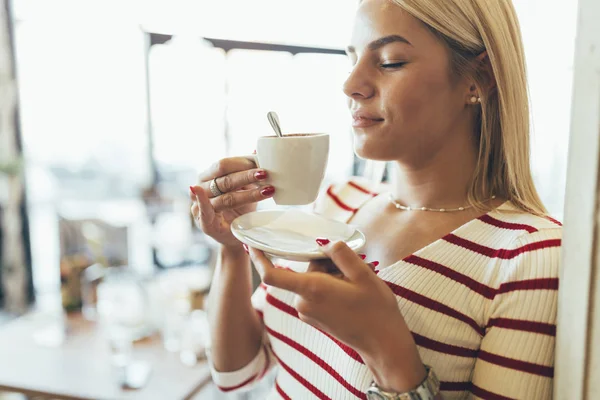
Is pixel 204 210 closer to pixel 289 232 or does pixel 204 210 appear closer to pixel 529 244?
pixel 289 232

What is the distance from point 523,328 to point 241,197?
512 mm

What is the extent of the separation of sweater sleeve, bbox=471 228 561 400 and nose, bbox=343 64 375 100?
14.7 inches

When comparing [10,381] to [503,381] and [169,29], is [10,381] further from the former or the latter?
[169,29]

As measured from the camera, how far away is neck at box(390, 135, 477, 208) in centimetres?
98

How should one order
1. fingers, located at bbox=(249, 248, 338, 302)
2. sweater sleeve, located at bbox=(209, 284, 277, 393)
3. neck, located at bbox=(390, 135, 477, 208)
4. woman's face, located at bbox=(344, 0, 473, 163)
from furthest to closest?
1. sweater sleeve, located at bbox=(209, 284, 277, 393)
2. neck, located at bbox=(390, 135, 477, 208)
3. woman's face, located at bbox=(344, 0, 473, 163)
4. fingers, located at bbox=(249, 248, 338, 302)

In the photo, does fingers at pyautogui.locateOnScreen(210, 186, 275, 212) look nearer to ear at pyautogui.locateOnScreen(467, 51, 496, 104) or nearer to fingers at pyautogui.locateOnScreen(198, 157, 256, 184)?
fingers at pyautogui.locateOnScreen(198, 157, 256, 184)

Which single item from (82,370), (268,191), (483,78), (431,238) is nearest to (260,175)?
(268,191)

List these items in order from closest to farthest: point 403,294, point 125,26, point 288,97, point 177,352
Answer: point 403,294 < point 177,352 < point 125,26 < point 288,97

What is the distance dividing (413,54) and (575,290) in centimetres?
48

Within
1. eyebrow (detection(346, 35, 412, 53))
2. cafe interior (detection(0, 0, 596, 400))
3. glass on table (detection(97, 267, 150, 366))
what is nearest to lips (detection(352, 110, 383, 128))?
eyebrow (detection(346, 35, 412, 53))

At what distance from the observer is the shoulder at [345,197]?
1.17 meters

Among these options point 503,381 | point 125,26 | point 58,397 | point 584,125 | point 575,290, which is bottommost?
point 58,397

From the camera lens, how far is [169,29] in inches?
183

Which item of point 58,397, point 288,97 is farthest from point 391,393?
point 288,97
